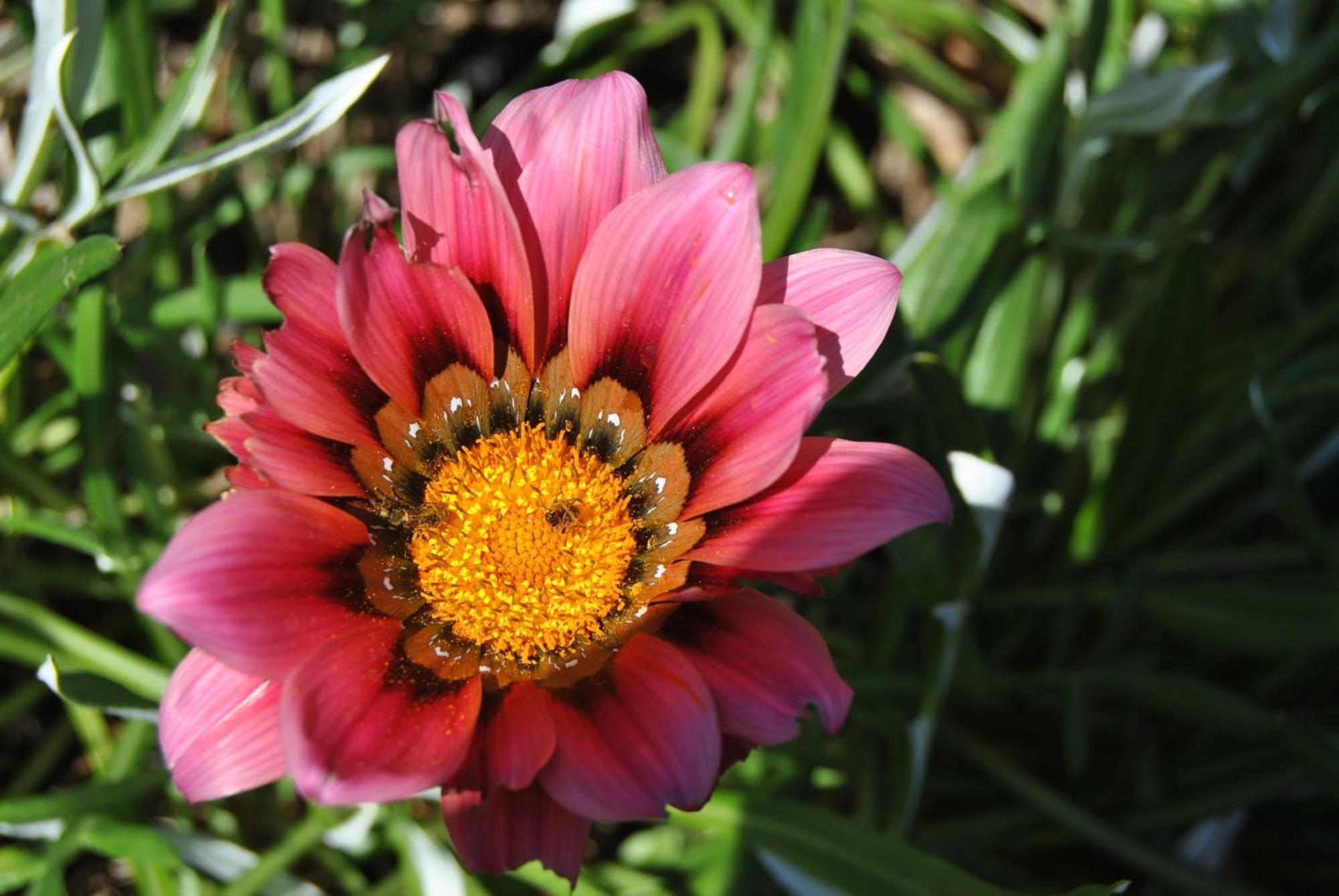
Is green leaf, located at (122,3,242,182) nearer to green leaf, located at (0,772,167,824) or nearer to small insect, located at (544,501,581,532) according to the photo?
small insect, located at (544,501,581,532)

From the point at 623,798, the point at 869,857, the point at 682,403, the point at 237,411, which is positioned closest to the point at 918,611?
the point at 869,857

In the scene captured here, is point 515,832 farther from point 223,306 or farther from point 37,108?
point 37,108

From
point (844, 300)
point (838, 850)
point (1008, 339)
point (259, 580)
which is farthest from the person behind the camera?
point (1008, 339)

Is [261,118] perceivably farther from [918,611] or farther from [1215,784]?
[1215,784]

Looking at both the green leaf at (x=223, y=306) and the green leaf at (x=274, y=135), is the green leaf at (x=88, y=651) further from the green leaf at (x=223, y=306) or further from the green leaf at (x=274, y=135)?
the green leaf at (x=274, y=135)

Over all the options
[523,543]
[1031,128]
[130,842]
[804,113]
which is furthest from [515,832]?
[1031,128]

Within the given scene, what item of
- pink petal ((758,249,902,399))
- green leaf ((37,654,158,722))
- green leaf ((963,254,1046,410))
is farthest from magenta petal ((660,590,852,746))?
green leaf ((963,254,1046,410))
